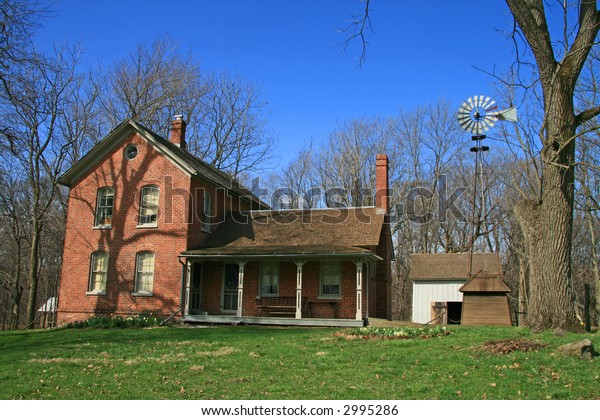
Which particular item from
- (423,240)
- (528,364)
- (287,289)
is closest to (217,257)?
(287,289)

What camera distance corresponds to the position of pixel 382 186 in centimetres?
2362

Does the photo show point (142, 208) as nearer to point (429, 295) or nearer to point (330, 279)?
point (330, 279)

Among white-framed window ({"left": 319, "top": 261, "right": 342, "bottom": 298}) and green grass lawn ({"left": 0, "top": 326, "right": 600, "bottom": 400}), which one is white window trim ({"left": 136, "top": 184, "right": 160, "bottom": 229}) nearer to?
white-framed window ({"left": 319, "top": 261, "right": 342, "bottom": 298})

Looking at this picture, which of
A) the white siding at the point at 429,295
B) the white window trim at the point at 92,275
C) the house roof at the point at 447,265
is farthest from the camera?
the white siding at the point at 429,295

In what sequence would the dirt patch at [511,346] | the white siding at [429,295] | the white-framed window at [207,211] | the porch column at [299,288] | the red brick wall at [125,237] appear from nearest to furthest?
the dirt patch at [511,346] → the porch column at [299,288] → the red brick wall at [125,237] → the white-framed window at [207,211] → the white siding at [429,295]

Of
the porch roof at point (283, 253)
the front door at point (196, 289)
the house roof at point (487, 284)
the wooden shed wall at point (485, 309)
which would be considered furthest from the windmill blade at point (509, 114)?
the front door at point (196, 289)

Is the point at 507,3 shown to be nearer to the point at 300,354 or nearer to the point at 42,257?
the point at 300,354

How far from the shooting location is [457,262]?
27609 millimetres

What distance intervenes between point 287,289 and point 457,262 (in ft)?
37.4

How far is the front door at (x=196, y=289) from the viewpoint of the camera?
2111 centimetres

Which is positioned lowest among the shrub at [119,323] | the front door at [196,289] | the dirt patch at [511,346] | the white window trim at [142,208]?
the shrub at [119,323]

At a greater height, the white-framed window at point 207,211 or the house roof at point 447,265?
the white-framed window at point 207,211

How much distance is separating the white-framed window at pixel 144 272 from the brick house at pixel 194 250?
4 cm

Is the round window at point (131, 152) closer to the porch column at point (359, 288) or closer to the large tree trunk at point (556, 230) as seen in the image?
the porch column at point (359, 288)
